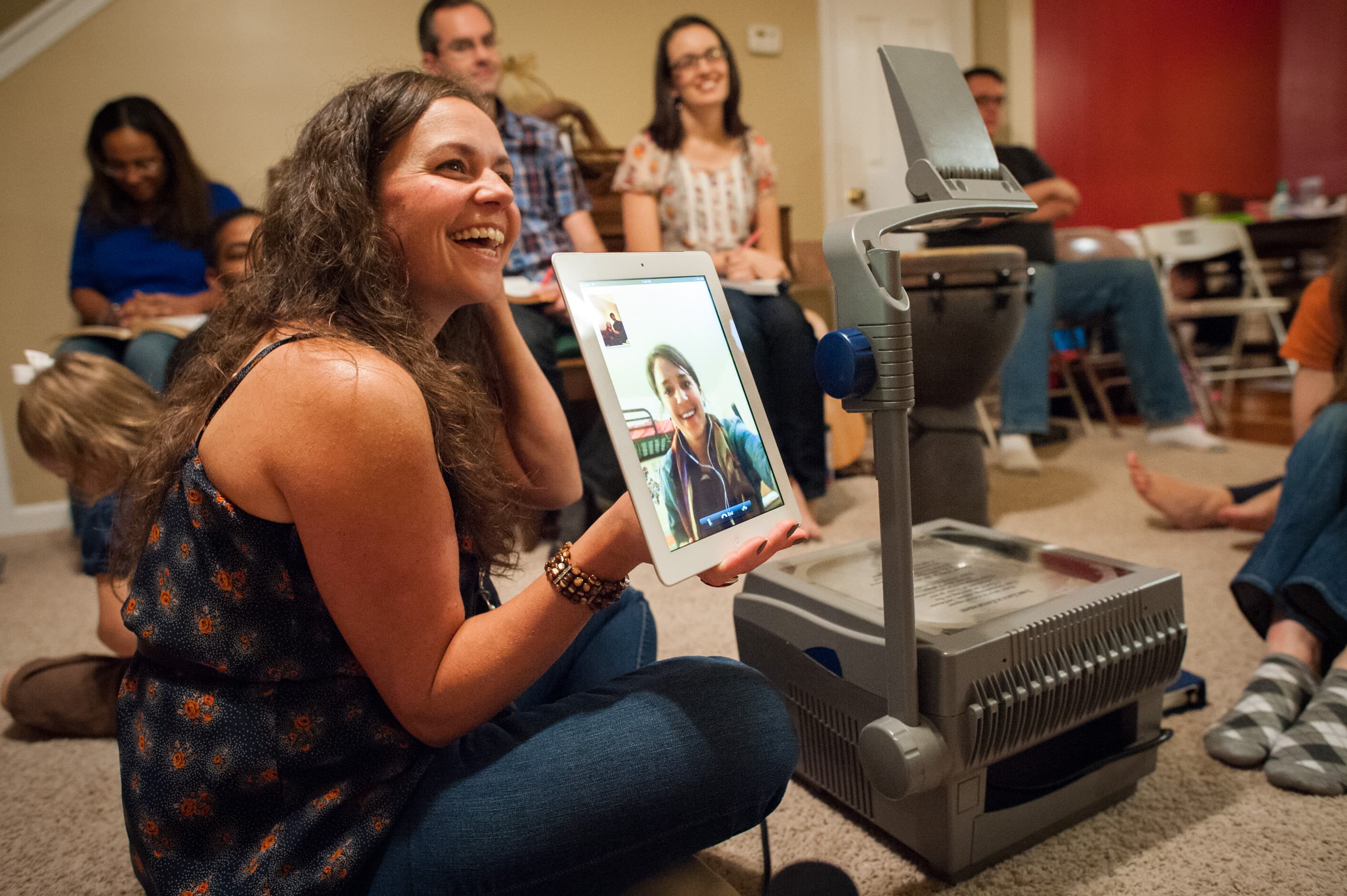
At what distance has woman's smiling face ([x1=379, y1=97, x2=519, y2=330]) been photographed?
2.46 ft

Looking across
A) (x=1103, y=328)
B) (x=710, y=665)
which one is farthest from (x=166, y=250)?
(x=1103, y=328)

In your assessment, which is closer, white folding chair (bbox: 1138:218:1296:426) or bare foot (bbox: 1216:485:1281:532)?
bare foot (bbox: 1216:485:1281:532)

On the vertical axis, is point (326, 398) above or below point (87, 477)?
above

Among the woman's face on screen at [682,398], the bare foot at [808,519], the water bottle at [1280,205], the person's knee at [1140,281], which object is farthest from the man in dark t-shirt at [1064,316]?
the woman's face on screen at [682,398]

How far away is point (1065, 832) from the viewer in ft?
3.02

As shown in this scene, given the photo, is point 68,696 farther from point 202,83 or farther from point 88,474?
point 202,83

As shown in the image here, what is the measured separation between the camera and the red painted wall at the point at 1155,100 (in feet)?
13.6

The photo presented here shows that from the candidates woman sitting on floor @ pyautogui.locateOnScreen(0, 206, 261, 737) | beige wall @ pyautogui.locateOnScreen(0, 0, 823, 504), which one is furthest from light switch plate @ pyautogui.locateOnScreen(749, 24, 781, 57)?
woman sitting on floor @ pyautogui.locateOnScreen(0, 206, 261, 737)

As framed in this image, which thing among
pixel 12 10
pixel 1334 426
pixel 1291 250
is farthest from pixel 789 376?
pixel 1291 250

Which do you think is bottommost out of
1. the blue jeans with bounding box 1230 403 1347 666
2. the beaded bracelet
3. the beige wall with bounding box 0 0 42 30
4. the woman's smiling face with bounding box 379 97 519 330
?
the blue jeans with bounding box 1230 403 1347 666

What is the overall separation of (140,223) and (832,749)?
251cm

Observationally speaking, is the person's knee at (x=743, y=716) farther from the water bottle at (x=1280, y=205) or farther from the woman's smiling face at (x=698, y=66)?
the water bottle at (x=1280, y=205)

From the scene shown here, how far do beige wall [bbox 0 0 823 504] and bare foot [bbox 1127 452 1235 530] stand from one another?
2.20 m

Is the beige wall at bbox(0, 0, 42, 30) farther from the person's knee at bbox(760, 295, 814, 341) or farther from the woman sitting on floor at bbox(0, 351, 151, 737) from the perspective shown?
the person's knee at bbox(760, 295, 814, 341)
